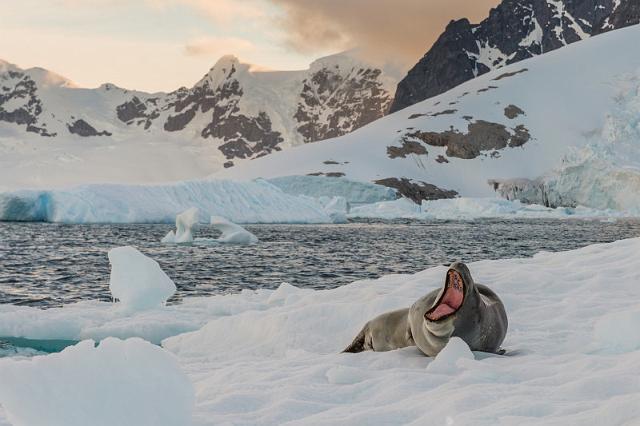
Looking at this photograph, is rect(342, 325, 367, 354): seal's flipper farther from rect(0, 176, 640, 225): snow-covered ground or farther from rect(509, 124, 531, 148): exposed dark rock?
rect(509, 124, 531, 148): exposed dark rock

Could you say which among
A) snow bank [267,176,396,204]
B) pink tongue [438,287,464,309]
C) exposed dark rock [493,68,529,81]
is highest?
exposed dark rock [493,68,529,81]

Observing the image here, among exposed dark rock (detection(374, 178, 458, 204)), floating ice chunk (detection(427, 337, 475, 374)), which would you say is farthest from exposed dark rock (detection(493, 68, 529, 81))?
floating ice chunk (detection(427, 337, 475, 374))

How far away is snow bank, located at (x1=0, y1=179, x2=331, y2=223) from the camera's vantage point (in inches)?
2167

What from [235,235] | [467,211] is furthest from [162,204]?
[467,211]

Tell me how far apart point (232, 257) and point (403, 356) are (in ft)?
74.3

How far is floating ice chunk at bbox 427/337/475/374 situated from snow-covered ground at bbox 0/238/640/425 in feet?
0.04

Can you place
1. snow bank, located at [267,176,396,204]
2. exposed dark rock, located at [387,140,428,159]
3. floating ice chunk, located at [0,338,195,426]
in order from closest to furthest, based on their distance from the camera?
floating ice chunk, located at [0,338,195,426]
snow bank, located at [267,176,396,204]
exposed dark rock, located at [387,140,428,159]

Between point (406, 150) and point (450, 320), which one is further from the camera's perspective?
point (406, 150)

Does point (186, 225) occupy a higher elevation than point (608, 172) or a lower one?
lower

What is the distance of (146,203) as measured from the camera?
2235 inches

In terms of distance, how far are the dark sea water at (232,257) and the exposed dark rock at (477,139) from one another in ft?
355

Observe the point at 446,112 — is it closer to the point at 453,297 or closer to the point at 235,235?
the point at 235,235

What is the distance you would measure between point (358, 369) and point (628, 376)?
2.23 metres

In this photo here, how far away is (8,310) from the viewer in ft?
41.9
